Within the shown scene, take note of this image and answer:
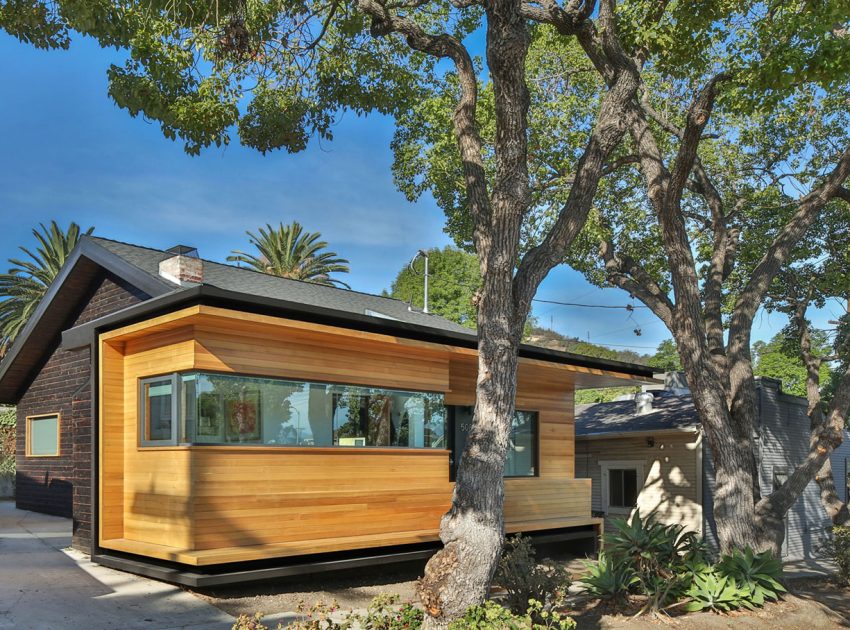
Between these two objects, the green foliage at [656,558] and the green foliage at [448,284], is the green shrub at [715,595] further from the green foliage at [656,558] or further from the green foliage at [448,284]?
the green foliage at [448,284]

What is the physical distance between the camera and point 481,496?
21.3 feet

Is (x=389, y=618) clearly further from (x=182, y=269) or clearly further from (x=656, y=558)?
(x=182, y=269)

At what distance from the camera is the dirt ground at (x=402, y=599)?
8281mm

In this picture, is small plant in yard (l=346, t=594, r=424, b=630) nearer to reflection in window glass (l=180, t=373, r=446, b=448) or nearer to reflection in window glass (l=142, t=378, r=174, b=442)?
reflection in window glass (l=180, t=373, r=446, b=448)

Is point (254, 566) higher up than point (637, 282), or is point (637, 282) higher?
point (637, 282)

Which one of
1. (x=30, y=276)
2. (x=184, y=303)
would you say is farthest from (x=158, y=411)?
(x=30, y=276)

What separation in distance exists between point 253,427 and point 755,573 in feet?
20.5

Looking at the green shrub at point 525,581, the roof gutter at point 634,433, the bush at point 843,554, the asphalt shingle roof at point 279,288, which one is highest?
the asphalt shingle roof at point 279,288

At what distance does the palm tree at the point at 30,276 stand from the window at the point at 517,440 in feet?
77.0

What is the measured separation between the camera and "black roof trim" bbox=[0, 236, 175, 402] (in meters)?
11.4

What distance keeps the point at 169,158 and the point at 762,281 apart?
242 ft

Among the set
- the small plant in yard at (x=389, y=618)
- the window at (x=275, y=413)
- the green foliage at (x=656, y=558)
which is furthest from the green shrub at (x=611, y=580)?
the window at (x=275, y=413)

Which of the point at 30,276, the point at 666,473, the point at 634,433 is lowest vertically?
the point at 666,473

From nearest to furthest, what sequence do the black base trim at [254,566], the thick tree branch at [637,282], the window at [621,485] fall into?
the black base trim at [254,566], the thick tree branch at [637,282], the window at [621,485]
